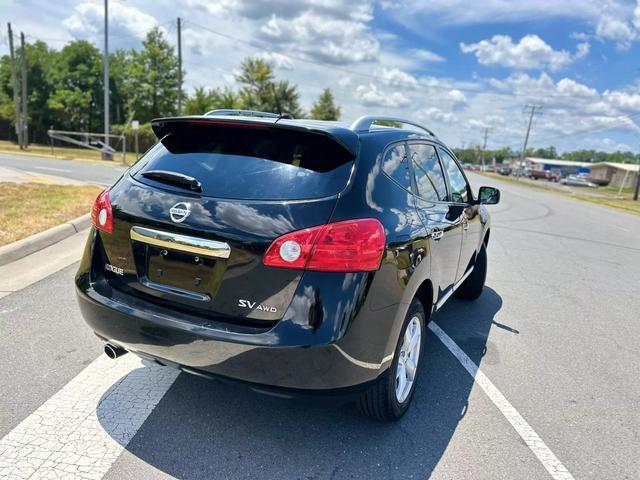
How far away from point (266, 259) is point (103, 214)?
1113 millimetres

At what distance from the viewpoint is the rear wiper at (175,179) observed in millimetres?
2598

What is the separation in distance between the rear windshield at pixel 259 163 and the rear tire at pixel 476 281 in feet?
10.8

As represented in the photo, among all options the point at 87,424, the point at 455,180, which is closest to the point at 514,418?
the point at 455,180

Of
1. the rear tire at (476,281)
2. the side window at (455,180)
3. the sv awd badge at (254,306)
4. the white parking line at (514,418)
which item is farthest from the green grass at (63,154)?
the sv awd badge at (254,306)

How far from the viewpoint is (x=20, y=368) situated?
332 cm

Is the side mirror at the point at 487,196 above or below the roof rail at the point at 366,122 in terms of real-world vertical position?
below

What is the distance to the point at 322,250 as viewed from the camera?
2338 mm

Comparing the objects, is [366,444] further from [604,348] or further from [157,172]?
[604,348]

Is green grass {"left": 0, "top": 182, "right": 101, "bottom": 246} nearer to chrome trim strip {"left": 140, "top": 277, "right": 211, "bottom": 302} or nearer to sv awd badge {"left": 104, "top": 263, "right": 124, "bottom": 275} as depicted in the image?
sv awd badge {"left": 104, "top": 263, "right": 124, "bottom": 275}

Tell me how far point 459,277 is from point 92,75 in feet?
213

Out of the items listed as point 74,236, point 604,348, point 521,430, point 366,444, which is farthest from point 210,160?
point 74,236

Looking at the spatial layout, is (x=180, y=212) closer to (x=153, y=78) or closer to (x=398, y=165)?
(x=398, y=165)

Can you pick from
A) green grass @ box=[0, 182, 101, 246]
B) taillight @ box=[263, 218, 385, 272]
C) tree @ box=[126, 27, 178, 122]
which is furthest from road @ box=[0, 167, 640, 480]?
tree @ box=[126, 27, 178, 122]

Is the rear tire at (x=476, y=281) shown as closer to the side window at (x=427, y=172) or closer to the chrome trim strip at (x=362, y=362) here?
the side window at (x=427, y=172)
